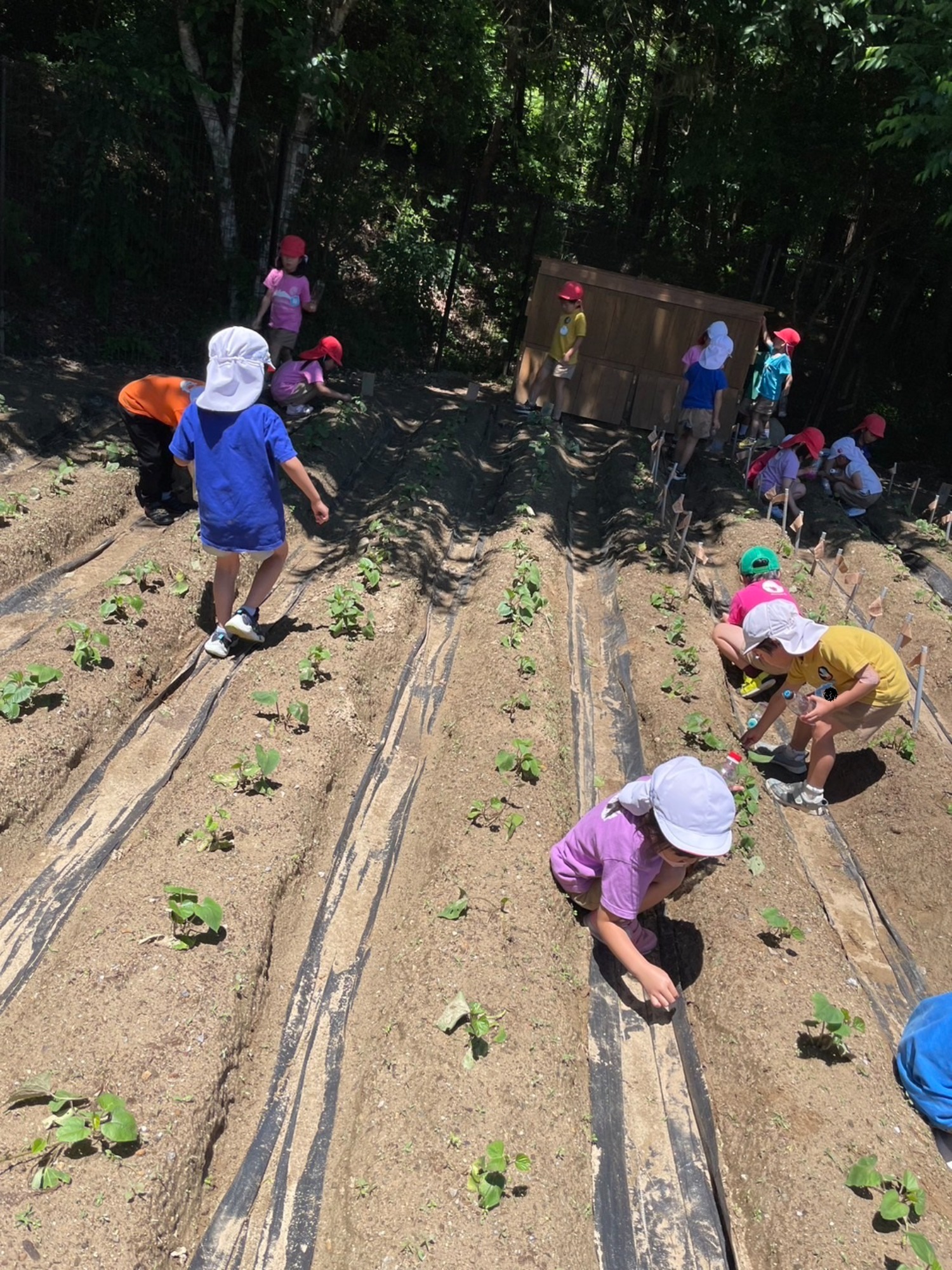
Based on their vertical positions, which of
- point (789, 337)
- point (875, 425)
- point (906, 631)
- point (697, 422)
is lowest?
point (906, 631)

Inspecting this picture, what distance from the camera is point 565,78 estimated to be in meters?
15.3

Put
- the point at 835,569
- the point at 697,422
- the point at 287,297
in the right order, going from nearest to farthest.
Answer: the point at 835,569 < the point at 287,297 < the point at 697,422

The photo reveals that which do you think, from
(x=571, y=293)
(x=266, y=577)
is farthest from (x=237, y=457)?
(x=571, y=293)

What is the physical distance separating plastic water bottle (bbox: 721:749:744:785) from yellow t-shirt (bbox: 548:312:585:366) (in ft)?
22.3

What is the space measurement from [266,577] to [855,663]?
2977 mm

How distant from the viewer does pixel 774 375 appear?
10742 millimetres

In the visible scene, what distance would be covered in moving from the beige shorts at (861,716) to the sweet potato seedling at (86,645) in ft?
11.7

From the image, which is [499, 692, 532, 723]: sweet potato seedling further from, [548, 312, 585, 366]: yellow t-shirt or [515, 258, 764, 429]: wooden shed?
[515, 258, 764, 429]: wooden shed

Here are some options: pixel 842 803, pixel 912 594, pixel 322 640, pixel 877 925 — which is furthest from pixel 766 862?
pixel 912 594

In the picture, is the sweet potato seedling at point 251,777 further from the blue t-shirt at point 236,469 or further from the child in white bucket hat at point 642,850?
the blue t-shirt at point 236,469

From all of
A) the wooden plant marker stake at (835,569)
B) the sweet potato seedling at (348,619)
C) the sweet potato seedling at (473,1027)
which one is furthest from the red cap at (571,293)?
the sweet potato seedling at (473,1027)

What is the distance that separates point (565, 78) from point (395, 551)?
11917mm

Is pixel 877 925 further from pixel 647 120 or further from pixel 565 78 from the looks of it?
pixel 647 120

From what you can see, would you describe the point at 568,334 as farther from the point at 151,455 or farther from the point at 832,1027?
the point at 832,1027
